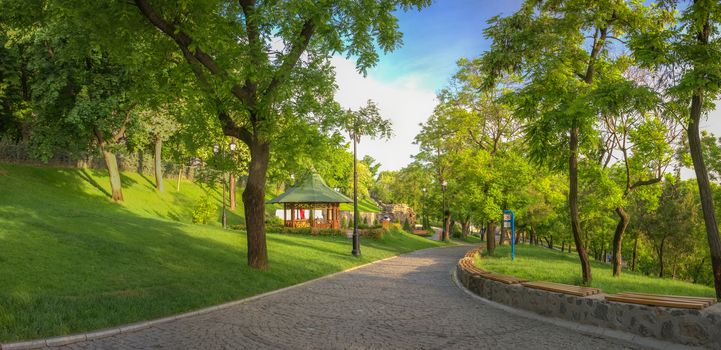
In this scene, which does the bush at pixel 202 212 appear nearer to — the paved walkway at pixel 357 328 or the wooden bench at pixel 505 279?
the paved walkway at pixel 357 328

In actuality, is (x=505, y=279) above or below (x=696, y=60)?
below

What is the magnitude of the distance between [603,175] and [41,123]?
100 ft

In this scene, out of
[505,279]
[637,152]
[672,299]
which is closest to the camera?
[672,299]

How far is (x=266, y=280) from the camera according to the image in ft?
40.7

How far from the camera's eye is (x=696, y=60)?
8195 millimetres

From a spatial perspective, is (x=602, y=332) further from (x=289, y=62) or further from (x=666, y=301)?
(x=289, y=62)

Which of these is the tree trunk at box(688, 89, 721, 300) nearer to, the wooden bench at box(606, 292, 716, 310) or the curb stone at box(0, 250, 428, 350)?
the wooden bench at box(606, 292, 716, 310)

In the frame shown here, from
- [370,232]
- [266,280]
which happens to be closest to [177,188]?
[370,232]

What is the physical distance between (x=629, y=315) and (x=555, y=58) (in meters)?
7.10

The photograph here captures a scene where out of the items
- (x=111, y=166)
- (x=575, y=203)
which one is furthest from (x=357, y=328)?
(x=111, y=166)

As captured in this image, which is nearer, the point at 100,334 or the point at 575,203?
the point at 100,334

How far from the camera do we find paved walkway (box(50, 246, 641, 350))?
253 inches

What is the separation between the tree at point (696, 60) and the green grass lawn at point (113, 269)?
9.61m

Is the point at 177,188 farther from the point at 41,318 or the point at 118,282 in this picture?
the point at 41,318
